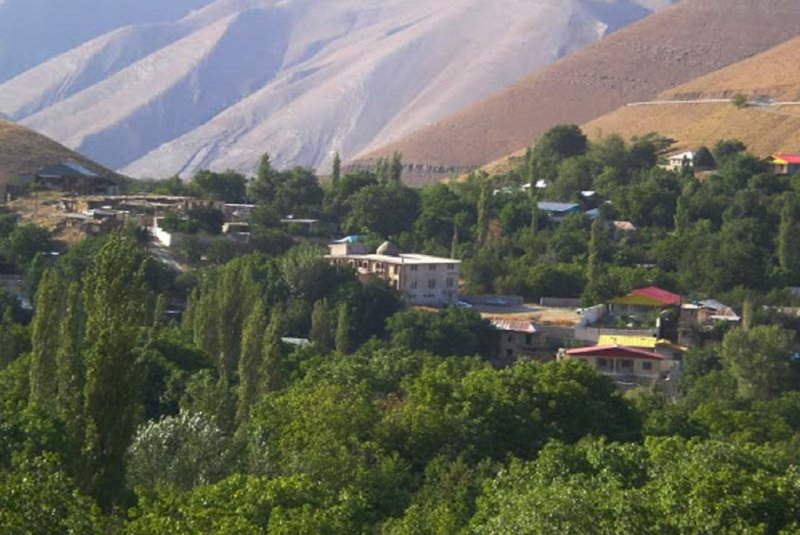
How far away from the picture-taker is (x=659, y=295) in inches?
2384

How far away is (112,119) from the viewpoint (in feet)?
573

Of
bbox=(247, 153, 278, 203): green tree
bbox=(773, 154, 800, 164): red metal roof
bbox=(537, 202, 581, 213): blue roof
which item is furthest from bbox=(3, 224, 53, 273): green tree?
bbox=(773, 154, 800, 164): red metal roof

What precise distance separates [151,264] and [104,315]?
30.9m

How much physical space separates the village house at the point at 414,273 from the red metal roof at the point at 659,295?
20.8ft

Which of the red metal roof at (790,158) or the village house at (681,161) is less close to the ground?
the red metal roof at (790,158)

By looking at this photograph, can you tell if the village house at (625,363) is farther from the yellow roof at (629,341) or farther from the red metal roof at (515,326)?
the red metal roof at (515,326)

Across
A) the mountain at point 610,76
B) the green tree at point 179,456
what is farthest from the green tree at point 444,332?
the mountain at point 610,76

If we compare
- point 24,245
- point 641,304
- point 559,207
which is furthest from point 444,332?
point 559,207

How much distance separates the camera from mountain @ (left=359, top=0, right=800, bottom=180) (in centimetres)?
12594

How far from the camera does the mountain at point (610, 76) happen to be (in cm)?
12594

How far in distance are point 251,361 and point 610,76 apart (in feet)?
329

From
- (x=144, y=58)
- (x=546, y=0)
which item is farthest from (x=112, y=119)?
(x=546, y=0)

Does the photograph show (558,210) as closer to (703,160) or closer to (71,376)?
(703,160)

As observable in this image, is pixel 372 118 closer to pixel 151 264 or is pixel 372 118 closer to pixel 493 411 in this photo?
pixel 151 264
